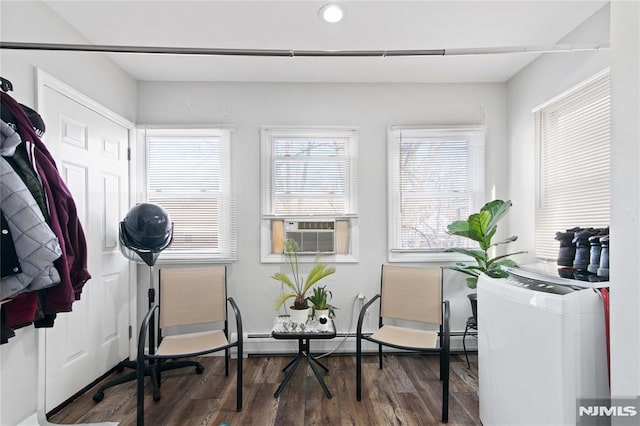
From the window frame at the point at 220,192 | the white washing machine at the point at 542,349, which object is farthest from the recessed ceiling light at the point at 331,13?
the white washing machine at the point at 542,349

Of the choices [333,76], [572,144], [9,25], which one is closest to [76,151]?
[9,25]

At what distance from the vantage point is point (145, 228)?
2414 millimetres

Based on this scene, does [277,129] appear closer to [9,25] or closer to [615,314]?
[9,25]

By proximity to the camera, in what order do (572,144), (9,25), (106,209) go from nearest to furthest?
1. (9,25)
2. (572,144)
3. (106,209)

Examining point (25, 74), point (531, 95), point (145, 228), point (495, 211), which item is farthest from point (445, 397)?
point (25, 74)

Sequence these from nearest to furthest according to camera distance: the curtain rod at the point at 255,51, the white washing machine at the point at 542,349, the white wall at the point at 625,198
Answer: the white wall at the point at 625,198 → the white washing machine at the point at 542,349 → the curtain rod at the point at 255,51

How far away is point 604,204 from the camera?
6.81 feet

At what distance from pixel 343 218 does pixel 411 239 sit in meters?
0.70

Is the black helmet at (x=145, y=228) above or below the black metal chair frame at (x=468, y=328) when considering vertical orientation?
above

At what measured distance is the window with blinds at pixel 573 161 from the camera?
6.88 ft

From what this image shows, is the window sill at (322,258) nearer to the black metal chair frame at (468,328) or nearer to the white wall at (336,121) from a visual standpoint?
the white wall at (336,121)

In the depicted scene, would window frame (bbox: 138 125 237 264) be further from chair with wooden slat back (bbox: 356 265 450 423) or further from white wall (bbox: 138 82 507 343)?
chair with wooden slat back (bbox: 356 265 450 423)

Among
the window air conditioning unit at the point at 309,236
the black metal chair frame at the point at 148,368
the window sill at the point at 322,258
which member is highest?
the window air conditioning unit at the point at 309,236

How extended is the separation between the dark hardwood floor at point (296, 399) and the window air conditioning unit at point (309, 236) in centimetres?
104
